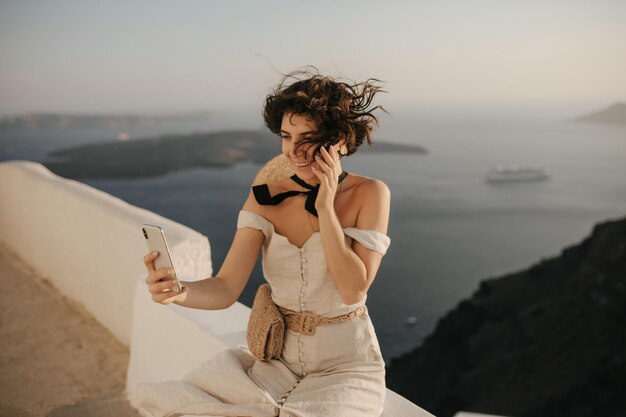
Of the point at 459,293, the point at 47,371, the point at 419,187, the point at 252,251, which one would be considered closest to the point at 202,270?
the point at 47,371

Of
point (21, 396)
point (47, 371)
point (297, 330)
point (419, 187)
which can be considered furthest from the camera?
point (419, 187)

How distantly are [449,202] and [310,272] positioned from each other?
60.2 meters

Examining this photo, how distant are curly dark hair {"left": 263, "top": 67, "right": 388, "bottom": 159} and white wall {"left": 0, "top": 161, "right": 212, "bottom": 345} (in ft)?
3.79

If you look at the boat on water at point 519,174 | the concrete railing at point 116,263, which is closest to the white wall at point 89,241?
the concrete railing at point 116,263

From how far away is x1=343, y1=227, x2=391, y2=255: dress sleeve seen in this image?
4.87ft

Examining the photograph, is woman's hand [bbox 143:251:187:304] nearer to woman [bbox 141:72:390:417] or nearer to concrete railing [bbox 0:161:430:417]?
woman [bbox 141:72:390:417]

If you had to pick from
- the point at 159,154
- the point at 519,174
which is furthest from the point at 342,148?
the point at 519,174

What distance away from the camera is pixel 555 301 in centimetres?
3875

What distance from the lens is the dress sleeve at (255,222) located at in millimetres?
1606

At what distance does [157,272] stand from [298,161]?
18.1 inches

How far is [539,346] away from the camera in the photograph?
34.9 m

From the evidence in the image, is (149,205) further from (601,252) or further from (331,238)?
(331,238)

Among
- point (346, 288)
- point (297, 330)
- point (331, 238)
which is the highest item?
point (331, 238)

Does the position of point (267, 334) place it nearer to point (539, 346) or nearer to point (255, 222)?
point (255, 222)
